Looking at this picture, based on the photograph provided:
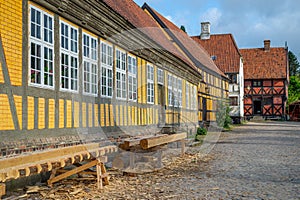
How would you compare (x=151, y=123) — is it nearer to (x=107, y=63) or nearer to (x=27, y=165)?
(x=107, y=63)

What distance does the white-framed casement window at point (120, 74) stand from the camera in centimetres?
1118

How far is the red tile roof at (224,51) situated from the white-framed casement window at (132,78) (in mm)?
28414

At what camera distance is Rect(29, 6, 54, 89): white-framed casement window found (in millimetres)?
7214

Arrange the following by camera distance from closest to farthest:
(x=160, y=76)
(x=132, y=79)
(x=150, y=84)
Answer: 1. (x=132, y=79)
2. (x=150, y=84)
3. (x=160, y=76)

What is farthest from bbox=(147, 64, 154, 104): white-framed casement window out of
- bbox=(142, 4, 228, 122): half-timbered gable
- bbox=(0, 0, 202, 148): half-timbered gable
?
bbox=(142, 4, 228, 122): half-timbered gable

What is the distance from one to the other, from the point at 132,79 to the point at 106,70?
1999 mm

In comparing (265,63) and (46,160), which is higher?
(265,63)

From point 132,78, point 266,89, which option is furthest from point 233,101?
point 132,78

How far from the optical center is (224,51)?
135 feet

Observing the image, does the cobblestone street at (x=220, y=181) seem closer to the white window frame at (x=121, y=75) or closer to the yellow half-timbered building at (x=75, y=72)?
the yellow half-timbered building at (x=75, y=72)

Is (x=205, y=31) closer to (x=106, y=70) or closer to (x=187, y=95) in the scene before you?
(x=187, y=95)

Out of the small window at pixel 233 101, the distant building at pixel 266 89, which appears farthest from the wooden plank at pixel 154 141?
the distant building at pixel 266 89

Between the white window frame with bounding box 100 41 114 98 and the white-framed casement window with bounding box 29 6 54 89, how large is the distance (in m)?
2.45

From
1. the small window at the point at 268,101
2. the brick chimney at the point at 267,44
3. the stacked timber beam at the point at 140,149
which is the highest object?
the brick chimney at the point at 267,44
